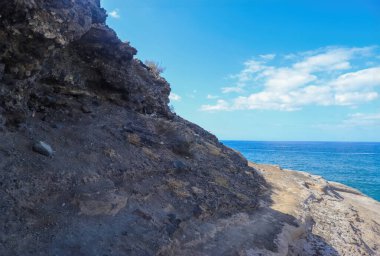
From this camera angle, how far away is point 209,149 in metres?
20.3

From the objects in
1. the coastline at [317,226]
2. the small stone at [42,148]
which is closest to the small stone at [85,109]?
A: the small stone at [42,148]

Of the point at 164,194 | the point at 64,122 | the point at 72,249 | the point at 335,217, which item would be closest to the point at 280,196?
the point at 335,217

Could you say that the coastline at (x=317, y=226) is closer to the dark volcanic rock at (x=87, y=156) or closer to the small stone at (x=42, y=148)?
the dark volcanic rock at (x=87, y=156)

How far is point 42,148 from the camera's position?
8.97 meters

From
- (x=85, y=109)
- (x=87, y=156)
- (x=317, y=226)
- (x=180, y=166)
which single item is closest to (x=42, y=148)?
(x=87, y=156)

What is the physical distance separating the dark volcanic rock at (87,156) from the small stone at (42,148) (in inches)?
6.1

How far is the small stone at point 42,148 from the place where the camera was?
8.92m

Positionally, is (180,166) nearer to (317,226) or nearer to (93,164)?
(93,164)

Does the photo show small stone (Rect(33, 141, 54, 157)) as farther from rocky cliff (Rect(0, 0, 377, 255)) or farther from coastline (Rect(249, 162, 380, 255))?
coastline (Rect(249, 162, 380, 255))

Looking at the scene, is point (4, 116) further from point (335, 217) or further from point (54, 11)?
point (335, 217)

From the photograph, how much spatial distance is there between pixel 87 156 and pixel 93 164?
0.33 metres

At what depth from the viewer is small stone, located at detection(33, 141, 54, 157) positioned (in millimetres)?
8922

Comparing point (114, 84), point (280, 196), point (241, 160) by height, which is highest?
point (114, 84)

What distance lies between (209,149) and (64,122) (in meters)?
10.6
